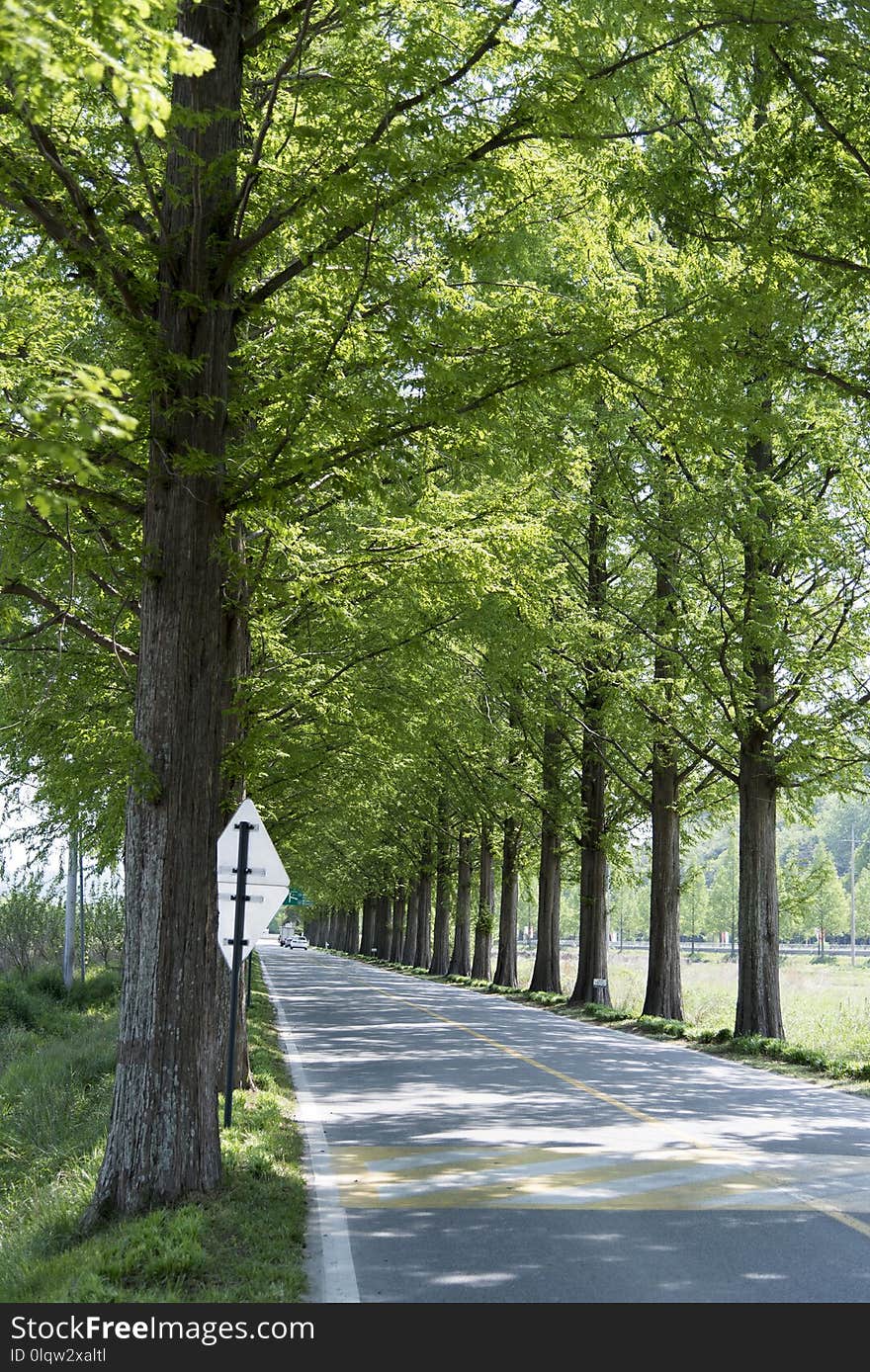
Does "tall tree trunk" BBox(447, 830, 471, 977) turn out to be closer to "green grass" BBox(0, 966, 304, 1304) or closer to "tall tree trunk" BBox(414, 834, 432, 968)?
"tall tree trunk" BBox(414, 834, 432, 968)

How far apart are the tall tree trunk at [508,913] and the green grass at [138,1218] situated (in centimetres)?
2317

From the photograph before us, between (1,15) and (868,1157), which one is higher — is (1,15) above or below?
above

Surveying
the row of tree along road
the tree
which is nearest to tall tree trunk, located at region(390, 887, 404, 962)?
the tree

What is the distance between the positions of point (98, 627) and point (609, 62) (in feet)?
23.5

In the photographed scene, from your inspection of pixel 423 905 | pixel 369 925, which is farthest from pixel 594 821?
pixel 369 925

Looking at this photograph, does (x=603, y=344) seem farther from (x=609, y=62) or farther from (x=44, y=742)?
(x=44, y=742)

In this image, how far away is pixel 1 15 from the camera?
148 inches

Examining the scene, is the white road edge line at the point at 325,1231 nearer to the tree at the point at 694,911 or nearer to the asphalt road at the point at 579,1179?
the asphalt road at the point at 579,1179

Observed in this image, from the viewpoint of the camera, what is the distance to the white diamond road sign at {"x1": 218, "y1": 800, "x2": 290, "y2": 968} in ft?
31.3

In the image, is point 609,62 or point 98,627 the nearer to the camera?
point 609,62

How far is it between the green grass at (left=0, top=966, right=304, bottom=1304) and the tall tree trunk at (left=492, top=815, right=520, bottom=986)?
23173 millimetres
